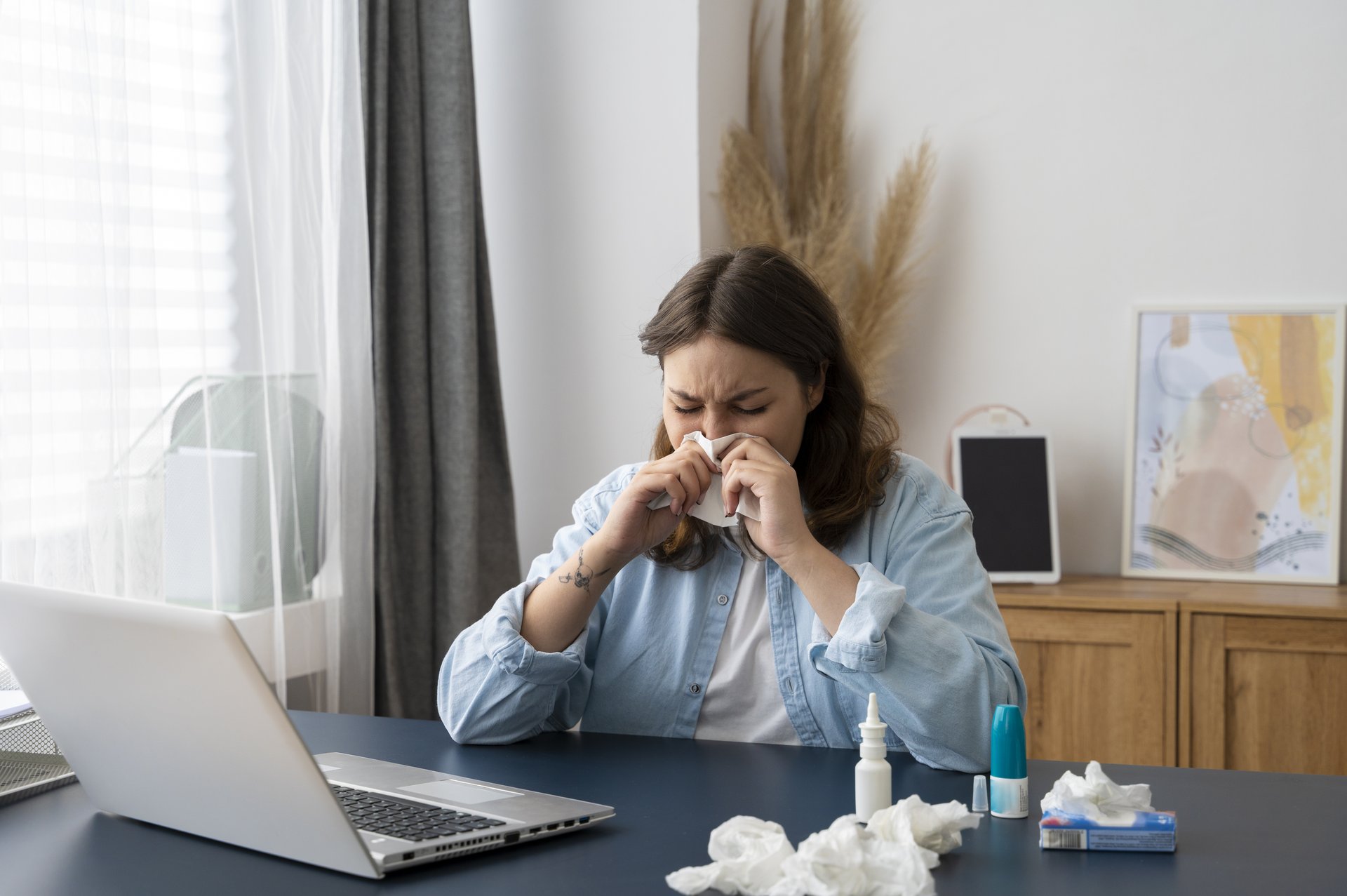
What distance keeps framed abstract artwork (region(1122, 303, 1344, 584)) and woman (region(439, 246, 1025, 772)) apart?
1328 mm

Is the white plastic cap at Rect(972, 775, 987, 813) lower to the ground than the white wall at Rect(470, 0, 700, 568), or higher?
lower

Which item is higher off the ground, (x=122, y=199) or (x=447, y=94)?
(x=447, y=94)

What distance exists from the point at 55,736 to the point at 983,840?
865 mm

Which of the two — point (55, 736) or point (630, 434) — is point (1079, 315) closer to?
point (630, 434)

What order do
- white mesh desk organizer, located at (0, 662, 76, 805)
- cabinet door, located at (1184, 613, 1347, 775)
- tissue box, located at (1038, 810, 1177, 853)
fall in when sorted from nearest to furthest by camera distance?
tissue box, located at (1038, 810, 1177, 853) < white mesh desk organizer, located at (0, 662, 76, 805) < cabinet door, located at (1184, 613, 1347, 775)

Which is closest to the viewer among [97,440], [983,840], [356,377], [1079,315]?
[983,840]

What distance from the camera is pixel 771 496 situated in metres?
1.46

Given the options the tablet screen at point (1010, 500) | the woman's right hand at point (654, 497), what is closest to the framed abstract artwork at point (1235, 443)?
the tablet screen at point (1010, 500)

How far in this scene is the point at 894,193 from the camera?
2.95 m

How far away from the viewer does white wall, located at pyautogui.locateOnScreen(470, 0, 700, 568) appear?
289 cm

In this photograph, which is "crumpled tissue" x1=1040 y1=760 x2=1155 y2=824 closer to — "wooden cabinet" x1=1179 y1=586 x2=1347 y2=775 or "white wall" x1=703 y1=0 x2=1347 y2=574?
"wooden cabinet" x1=1179 y1=586 x2=1347 y2=775

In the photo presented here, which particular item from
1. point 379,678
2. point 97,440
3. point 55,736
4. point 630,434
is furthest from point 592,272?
point 55,736

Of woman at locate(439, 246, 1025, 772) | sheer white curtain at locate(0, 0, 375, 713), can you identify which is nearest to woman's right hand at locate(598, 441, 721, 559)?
woman at locate(439, 246, 1025, 772)

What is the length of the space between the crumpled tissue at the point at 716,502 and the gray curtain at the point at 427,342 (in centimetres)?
124
